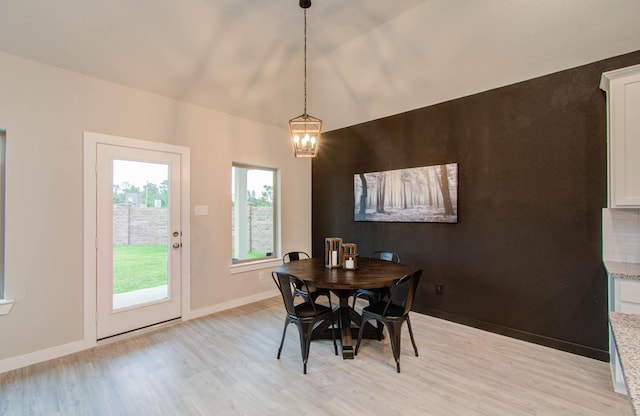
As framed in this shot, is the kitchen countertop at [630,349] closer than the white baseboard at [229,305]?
Yes

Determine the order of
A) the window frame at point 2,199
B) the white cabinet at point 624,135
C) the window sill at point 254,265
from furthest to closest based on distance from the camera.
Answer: the window sill at point 254,265 < the window frame at point 2,199 < the white cabinet at point 624,135

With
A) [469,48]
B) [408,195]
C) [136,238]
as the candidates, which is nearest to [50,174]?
[136,238]

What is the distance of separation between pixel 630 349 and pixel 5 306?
13.4 ft

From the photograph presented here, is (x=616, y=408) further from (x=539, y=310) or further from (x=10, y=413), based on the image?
(x=10, y=413)

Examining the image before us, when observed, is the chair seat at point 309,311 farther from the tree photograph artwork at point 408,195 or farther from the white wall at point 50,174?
the white wall at point 50,174

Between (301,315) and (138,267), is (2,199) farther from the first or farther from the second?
(301,315)

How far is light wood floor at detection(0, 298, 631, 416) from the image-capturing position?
81.2 inches

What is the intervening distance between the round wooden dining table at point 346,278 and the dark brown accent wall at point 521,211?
3.33ft

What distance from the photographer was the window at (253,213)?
4480 mm

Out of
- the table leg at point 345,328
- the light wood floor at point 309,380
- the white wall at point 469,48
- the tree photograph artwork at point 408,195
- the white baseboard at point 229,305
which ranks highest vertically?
the white wall at point 469,48

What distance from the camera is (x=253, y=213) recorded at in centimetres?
467

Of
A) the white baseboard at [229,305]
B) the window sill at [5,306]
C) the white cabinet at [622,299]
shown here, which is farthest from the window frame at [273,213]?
the white cabinet at [622,299]

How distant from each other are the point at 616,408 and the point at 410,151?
3061mm

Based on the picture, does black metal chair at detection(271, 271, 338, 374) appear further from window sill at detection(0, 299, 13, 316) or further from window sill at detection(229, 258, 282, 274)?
window sill at detection(0, 299, 13, 316)
